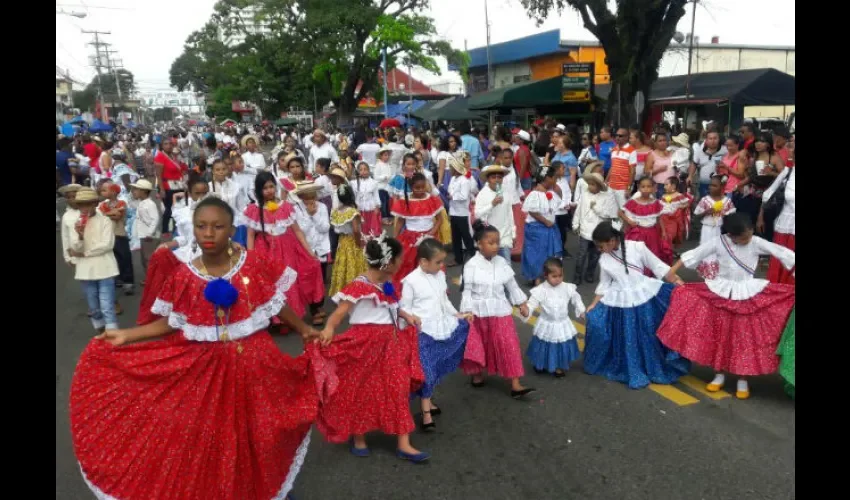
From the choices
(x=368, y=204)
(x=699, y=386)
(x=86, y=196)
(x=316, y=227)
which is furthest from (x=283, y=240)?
(x=699, y=386)

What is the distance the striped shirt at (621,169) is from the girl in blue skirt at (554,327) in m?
4.73

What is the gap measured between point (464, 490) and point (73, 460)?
273 centimetres

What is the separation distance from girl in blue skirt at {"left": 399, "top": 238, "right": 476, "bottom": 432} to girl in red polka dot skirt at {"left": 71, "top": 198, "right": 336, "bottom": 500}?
1161mm

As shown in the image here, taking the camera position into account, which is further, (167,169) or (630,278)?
(167,169)

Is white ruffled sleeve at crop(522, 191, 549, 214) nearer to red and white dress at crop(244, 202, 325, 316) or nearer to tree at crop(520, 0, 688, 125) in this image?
red and white dress at crop(244, 202, 325, 316)

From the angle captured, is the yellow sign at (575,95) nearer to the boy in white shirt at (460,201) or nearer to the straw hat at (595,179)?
the boy in white shirt at (460,201)


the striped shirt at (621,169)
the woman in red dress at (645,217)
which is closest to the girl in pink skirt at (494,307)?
the woman in red dress at (645,217)


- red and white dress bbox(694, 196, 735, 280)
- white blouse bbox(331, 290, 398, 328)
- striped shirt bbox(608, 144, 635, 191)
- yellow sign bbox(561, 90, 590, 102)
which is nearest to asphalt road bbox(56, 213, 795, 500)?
white blouse bbox(331, 290, 398, 328)

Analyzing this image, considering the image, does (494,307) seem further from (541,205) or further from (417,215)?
(541,205)

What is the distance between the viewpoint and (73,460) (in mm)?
4527

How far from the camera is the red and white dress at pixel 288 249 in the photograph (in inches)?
275

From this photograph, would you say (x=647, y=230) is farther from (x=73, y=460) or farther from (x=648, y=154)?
(x=73, y=460)

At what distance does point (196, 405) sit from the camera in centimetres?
334

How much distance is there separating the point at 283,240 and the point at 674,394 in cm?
423
